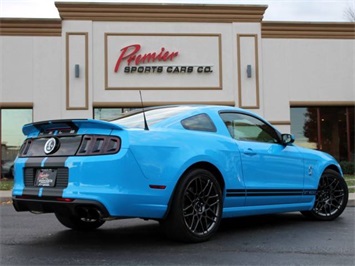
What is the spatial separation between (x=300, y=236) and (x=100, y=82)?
1341 cm

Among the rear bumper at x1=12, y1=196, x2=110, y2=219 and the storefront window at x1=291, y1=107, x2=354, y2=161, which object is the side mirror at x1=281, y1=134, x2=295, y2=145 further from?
the storefront window at x1=291, y1=107, x2=354, y2=161

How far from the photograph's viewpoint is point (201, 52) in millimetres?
18109

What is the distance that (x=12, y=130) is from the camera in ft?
58.1

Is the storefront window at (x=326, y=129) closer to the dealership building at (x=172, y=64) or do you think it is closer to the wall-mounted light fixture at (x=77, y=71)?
the dealership building at (x=172, y=64)

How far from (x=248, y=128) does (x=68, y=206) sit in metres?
2.69

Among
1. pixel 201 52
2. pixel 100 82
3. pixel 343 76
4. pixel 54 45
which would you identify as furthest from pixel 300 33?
pixel 54 45

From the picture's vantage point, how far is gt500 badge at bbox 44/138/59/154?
15.0ft

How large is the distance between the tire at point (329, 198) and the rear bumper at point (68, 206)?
3545mm

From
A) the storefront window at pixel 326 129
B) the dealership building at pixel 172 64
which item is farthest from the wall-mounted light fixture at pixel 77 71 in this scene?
the storefront window at pixel 326 129

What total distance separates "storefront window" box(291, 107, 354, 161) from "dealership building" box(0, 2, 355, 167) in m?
0.05

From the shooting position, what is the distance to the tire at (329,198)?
654cm

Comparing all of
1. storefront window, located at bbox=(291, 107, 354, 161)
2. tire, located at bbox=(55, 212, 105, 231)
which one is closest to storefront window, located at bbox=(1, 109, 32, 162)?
storefront window, located at bbox=(291, 107, 354, 161)

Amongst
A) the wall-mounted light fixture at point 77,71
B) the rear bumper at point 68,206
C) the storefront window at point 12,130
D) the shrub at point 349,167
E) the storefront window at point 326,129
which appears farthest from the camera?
the storefront window at point 326,129

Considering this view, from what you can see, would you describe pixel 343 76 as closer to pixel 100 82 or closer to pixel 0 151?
pixel 100 82
